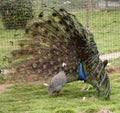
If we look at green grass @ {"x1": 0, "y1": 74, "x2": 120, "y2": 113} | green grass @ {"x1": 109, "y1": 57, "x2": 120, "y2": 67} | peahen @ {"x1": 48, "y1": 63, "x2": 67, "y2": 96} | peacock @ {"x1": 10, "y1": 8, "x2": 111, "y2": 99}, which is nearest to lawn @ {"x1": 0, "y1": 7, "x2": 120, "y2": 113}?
green grass @ {"x1": 0, "y1": 74, "x2": 120, "y2": 113}

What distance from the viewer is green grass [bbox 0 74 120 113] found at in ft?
21.8

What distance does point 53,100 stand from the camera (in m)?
7.28

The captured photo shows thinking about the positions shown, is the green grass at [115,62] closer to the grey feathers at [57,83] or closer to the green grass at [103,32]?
the green grass at [103,32]

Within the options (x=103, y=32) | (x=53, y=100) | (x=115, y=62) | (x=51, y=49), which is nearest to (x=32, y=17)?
(x=51, y=49)

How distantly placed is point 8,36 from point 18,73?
2092mm

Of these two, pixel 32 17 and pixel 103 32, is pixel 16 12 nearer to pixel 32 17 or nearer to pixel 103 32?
pixel 32 17

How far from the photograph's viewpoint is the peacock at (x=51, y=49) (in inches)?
297

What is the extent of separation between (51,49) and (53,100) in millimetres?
1061

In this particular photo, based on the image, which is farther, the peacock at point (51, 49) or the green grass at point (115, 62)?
the green grass at point (115, 62)

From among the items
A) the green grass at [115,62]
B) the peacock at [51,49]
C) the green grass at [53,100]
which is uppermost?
the peacock at [51,49]

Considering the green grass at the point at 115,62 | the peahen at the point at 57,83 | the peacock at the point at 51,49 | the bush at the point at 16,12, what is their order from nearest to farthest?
the peahen at the point at 57,83 < the peacock at the point at 51,49 < the bush at the point at 16,12 < the green grass at the point at 115,62

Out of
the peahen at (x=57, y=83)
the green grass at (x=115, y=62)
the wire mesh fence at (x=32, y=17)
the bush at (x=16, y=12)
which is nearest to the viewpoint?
the peahen at (x=57, y=83)

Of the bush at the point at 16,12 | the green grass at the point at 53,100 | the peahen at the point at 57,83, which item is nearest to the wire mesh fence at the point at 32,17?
the bush at the point at 16,12

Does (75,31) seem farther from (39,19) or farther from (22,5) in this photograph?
(22,5)
